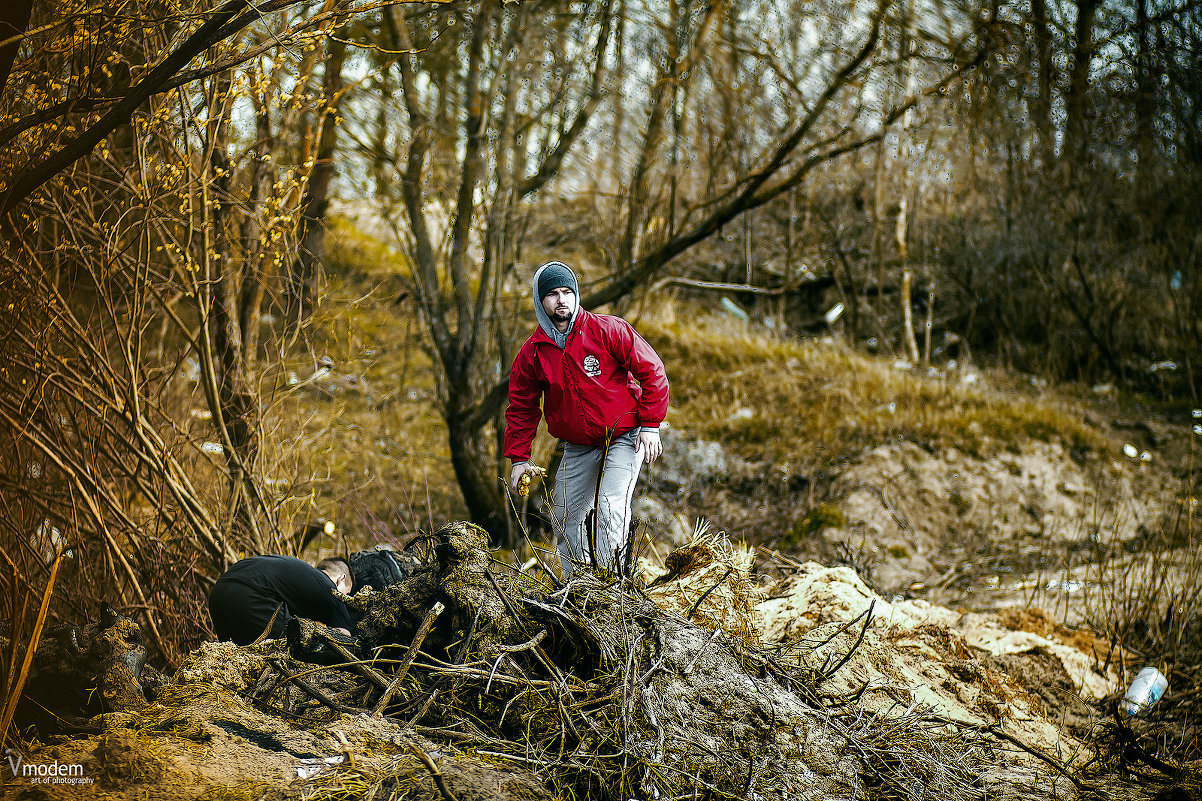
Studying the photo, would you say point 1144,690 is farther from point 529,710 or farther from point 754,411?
point 754,411

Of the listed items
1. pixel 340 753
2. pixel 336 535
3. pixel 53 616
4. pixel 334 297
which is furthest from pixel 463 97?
pixel 340 753

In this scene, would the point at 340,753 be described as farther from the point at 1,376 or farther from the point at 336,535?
the point at 336,535

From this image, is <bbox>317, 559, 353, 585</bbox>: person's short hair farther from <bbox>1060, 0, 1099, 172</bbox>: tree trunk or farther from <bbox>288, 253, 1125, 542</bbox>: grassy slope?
<bbox>1060, 0, 1099, 172</bbox>: tree trunk

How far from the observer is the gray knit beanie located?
391cm

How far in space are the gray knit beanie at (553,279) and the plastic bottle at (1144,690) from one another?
12.1 ft

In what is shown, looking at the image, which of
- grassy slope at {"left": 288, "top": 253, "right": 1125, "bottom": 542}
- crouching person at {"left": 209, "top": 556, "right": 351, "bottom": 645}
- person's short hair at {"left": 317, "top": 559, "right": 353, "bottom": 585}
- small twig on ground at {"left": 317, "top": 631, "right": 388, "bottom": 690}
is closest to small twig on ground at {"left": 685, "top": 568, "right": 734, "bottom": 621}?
small twig on ground at {"left": 317, "top": 631, "right": 388, "bottom": 690}

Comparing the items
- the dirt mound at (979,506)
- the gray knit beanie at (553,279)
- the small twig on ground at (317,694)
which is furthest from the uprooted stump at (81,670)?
the dirt mound at (979,506)

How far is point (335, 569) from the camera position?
3.54 metres

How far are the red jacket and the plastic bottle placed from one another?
301cm

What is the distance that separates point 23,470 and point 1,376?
1.85 feet

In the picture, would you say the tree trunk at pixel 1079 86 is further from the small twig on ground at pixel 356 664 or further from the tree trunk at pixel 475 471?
the small twig on ground at pixel 356 664

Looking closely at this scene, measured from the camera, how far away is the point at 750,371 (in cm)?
1027

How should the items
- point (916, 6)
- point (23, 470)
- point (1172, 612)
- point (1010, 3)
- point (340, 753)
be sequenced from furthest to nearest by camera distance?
point (916, 6)
point (1010, 3)
point (1172, 612)
point (23, 470)
point (340, 753)

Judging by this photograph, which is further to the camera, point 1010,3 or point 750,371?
point 750,371
